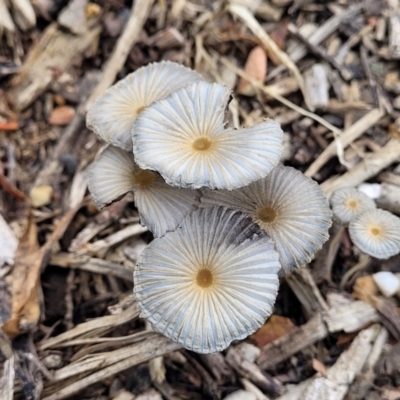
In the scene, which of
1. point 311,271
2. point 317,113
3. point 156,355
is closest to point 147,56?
point 317,113

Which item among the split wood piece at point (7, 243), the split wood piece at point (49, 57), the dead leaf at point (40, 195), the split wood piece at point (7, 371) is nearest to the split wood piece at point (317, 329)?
the split wood piece at point (7, 371)

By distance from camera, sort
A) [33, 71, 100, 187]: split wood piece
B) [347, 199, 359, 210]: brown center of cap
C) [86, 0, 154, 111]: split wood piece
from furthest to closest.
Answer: [86, 0, 154, 111]: split wood piece, [33, 71, 100, 187]: split wood piece, [347, 199, 359, 210]: brown center of cap

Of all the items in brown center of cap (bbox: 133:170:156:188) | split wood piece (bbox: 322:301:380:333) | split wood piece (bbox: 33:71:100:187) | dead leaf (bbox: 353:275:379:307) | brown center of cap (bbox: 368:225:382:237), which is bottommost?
split wood piece (bbox: 322:301:380:333)

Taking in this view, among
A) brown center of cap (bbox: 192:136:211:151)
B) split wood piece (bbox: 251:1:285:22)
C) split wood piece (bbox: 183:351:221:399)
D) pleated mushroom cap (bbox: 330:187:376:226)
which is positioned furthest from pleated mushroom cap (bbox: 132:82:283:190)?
split wood piece (bbox: 251:1:285:22)

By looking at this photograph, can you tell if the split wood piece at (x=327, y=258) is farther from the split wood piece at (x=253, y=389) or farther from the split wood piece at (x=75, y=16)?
the split wood piece at (x=75, y=16)

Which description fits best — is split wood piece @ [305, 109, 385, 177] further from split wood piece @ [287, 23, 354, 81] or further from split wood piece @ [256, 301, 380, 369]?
split wood piece @ [256, 301, 380, 369]

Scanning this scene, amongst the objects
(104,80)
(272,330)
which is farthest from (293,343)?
(104,80)

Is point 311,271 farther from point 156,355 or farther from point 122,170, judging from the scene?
point 122,170
